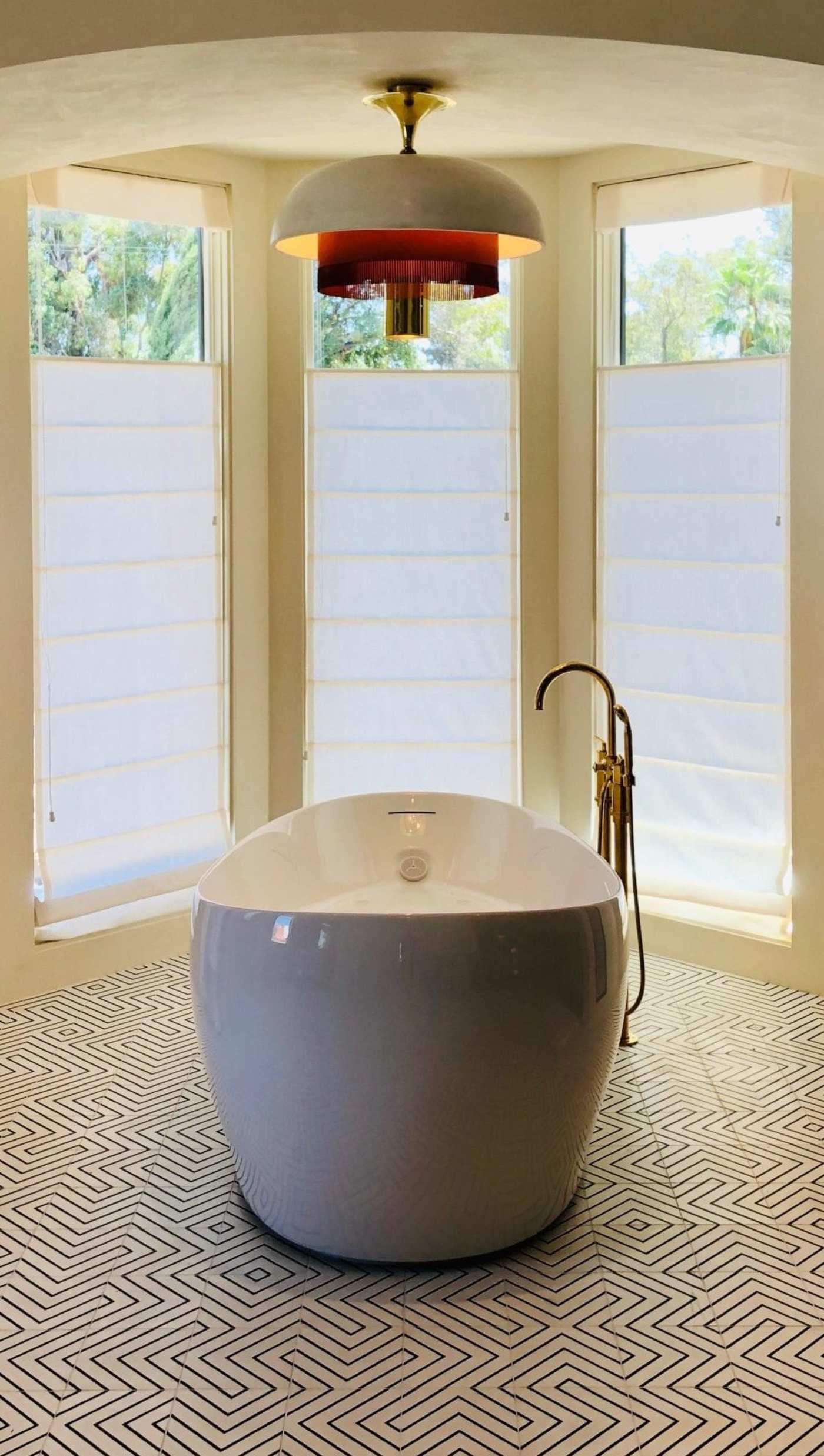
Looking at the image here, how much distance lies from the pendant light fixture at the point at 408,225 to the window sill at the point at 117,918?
7.05 feet

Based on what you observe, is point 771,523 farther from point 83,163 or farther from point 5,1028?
point 5,1028

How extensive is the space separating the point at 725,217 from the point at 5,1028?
3.39m

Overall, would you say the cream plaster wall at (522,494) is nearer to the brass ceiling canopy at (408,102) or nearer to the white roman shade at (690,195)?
the white roman shade at (690,195)

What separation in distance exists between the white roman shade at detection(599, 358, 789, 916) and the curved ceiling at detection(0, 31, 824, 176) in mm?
1059

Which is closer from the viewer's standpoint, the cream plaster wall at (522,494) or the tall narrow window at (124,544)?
the tall narrow window at (124,544)

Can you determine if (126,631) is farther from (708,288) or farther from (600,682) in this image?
(708,288)

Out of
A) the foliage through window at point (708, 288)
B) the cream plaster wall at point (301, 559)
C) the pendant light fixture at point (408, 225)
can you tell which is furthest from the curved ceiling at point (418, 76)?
the cream plaster wall at point (301, 559)

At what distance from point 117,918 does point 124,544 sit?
125 cm

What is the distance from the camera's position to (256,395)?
512 centimetres

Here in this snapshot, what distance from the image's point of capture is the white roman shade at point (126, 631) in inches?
180

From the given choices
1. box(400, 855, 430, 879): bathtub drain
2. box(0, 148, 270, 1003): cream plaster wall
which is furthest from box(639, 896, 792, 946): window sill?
box(0, 148, 270, 1003): cream plaster wall

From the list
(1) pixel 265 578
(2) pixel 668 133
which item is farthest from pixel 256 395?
(2) pixel 668 133

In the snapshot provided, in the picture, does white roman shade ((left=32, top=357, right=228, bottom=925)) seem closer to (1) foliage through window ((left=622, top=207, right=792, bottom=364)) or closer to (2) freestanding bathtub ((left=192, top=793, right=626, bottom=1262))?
(1) foliage through window ((left=622, top=207, right=792, bottom=364))

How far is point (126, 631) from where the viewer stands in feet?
15.6
